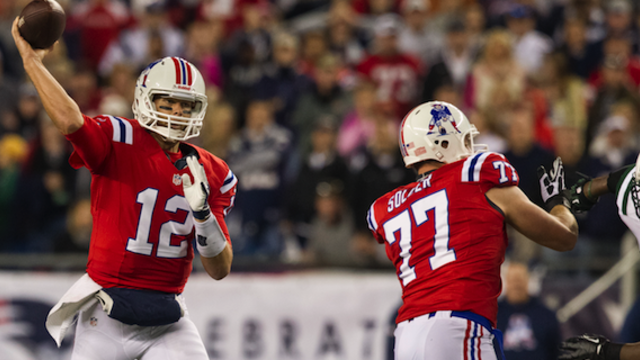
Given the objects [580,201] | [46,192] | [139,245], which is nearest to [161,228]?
[139,245]

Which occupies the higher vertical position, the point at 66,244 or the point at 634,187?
the point at 634,187

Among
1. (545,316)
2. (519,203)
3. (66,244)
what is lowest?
(545,316)

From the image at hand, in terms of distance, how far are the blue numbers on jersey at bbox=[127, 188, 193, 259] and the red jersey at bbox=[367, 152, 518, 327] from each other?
125 centimetres

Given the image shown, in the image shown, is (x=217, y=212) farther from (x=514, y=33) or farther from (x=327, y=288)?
(x=514, y=33)

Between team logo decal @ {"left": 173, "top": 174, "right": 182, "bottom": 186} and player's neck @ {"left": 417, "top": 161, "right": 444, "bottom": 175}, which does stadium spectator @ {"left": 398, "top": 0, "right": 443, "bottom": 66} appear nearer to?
player's neck @ {"left": 417, "top": 161, "right": 444, "bottom": 175}

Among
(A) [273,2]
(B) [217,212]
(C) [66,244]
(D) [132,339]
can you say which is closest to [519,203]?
(B) [217,212]

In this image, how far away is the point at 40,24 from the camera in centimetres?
428

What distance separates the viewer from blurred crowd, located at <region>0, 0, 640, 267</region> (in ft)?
28.8

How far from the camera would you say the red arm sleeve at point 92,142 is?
422cm

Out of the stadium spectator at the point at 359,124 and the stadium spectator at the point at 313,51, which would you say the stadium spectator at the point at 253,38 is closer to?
the stadium spectator at the point at 313,51

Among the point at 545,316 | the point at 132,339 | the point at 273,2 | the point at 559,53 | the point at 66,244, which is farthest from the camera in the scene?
the point at 273,2

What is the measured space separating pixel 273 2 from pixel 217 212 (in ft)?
27.8

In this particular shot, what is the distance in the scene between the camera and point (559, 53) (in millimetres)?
9867

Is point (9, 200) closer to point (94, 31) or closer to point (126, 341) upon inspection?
point (94, 31)
